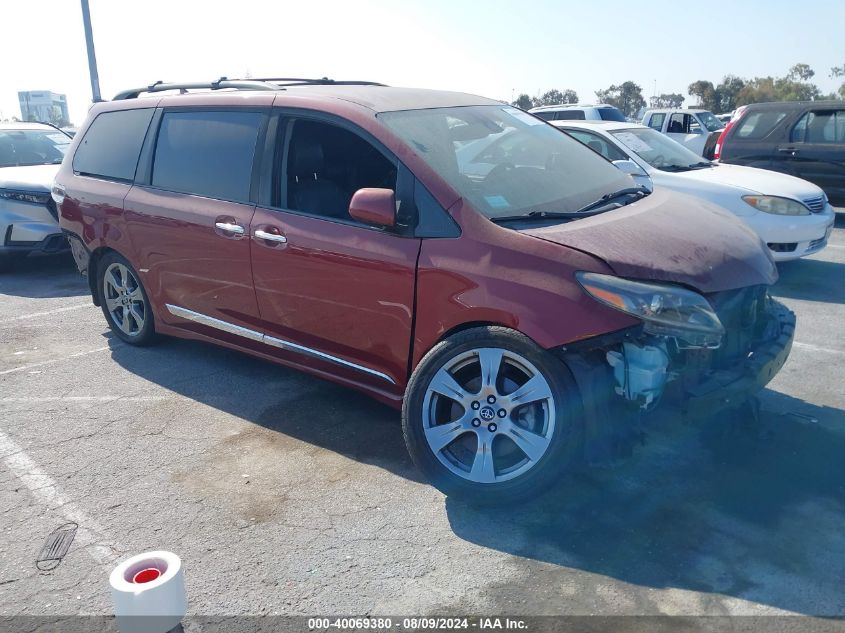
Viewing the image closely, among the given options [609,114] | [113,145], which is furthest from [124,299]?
[609,114]

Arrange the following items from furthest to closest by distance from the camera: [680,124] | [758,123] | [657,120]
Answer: [657,120] < [680,124] < [758,123]

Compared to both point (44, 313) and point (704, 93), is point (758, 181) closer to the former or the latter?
point (44, 313)

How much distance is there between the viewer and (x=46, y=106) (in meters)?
78.8

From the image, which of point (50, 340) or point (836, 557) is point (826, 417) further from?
point (50, 340)

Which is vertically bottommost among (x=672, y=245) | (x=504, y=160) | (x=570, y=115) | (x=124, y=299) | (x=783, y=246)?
(x=124, y=299)

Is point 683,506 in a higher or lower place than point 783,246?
lower

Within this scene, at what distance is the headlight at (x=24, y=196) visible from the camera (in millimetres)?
8344

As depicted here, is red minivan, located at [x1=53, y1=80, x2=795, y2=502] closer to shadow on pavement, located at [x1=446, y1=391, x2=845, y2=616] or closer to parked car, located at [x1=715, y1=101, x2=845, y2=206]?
shadow on pavement, located at [x1=446, y1=391, x2=845, y2=616]

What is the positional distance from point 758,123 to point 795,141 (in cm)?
61

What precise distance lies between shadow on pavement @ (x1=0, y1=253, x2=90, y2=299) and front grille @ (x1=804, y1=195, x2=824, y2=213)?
290 inches

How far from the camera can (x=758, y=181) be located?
311 inches

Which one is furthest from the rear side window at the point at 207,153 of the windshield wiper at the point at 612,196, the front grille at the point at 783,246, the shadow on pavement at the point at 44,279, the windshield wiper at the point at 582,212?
the front grille at the point at 783,246

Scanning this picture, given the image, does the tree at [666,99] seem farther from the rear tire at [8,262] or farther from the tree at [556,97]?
the rear tire at [8,262]

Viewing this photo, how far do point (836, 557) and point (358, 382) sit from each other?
234cm
